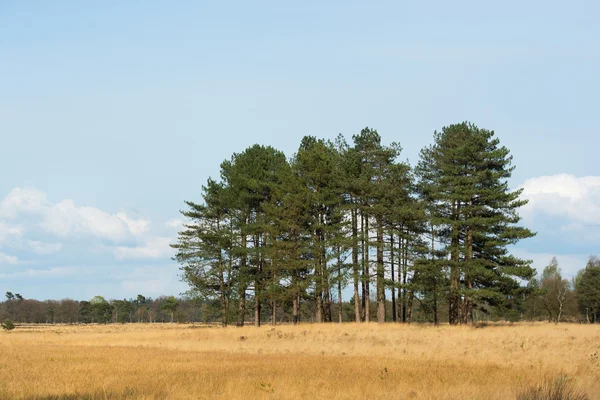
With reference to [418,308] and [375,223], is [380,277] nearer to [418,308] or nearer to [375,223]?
[375,223]

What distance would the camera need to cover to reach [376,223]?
47.5 m

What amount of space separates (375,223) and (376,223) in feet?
0.55

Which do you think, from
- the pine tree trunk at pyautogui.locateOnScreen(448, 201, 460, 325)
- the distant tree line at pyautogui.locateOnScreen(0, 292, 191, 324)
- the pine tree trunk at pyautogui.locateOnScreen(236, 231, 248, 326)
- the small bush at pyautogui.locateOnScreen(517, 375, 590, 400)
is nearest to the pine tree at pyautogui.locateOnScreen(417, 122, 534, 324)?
the pine tree trunk at pyautogui.locateOnScreen(448, 201, 460, 325)

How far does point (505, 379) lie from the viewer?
16.5 metres

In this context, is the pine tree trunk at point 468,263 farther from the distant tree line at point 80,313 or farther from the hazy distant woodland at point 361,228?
the distant tree line at point 80,313

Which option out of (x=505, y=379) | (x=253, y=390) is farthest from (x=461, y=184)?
(x=253, y=390)

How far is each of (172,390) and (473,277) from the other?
113 ft

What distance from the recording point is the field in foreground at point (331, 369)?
14.0 metres

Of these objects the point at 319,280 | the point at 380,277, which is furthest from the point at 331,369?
the point at 319,280

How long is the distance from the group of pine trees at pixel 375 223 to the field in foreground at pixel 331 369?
1009 centimetres

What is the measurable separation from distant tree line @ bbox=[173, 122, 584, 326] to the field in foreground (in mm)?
10215

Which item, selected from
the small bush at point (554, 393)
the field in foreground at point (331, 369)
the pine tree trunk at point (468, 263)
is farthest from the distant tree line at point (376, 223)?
the small bush at point (554, 393)

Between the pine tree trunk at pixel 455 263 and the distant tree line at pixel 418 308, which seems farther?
the distant tree line at pixel 418 308

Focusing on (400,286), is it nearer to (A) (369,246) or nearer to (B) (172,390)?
(A) (369,246)
